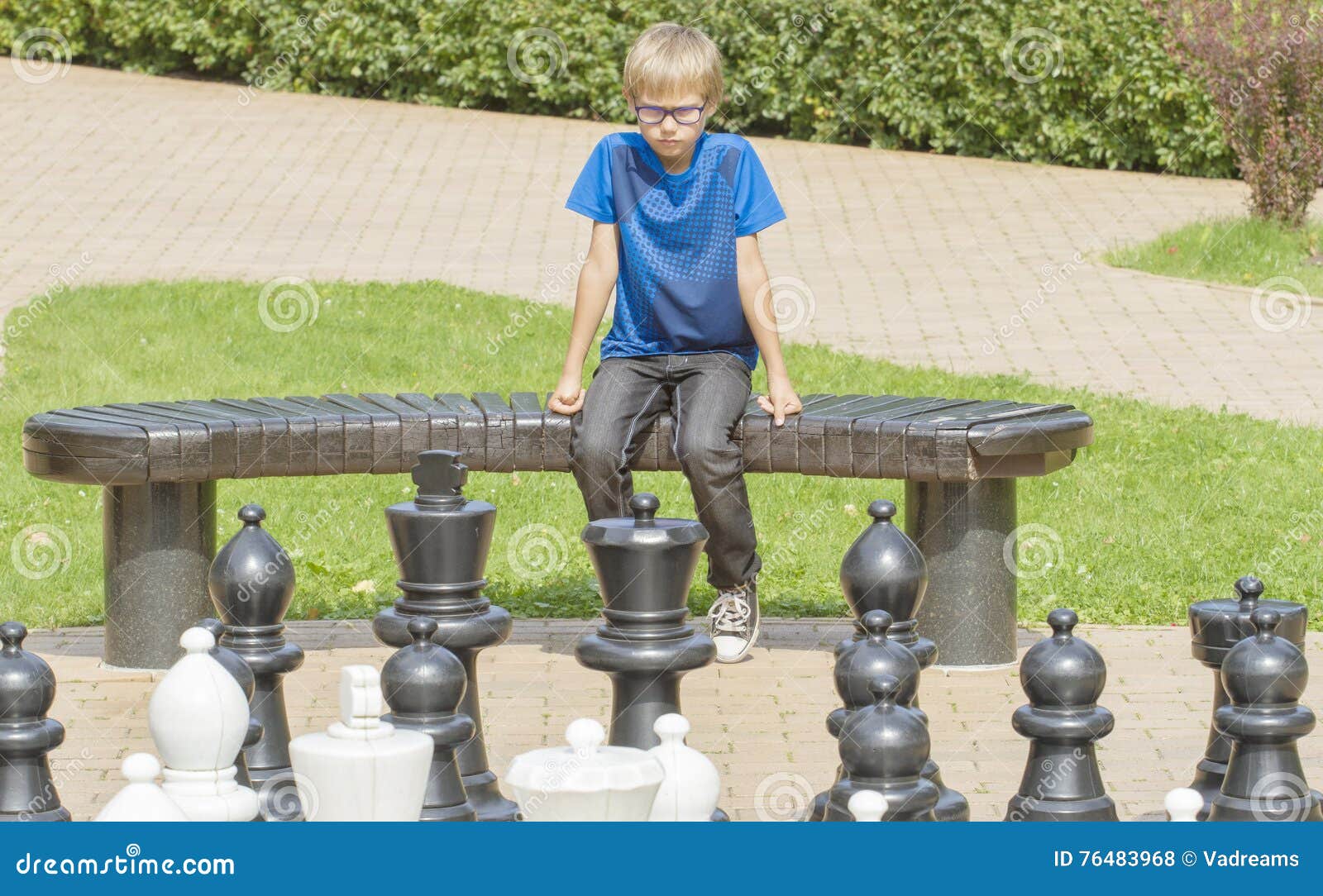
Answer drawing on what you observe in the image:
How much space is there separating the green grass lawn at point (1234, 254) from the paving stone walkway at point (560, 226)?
293 mm

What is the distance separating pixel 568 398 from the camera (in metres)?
5.18

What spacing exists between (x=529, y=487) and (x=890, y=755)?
4.90 metres

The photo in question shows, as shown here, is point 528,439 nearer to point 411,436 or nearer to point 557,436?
point 557,436

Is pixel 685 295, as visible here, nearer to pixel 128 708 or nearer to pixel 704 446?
pixel 704 446

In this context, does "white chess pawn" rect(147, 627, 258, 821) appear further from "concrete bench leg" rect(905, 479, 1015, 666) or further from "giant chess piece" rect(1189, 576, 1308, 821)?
"concrete bench leg" rect(905, 479, 1015, 666)

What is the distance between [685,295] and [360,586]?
5.68 feet

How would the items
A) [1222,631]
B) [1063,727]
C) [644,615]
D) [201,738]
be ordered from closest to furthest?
[201,738], [1063,727], [644,615], [1222,631]

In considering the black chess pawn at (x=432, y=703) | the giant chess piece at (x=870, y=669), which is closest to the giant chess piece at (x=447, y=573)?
the black chess pawn at (x=432, y=703)

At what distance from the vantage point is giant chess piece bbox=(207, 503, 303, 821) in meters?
3.50

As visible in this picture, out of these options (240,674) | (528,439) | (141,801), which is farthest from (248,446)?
(141,801)

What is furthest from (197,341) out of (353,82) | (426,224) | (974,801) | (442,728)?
(353,82)

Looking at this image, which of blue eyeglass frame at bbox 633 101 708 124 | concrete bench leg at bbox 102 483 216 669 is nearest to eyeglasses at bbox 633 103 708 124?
blue eyeglass frame at bbox 633 101 708 124

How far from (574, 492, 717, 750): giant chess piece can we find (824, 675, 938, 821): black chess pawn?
2.07 feet

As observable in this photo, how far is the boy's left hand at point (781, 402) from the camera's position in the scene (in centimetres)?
513
